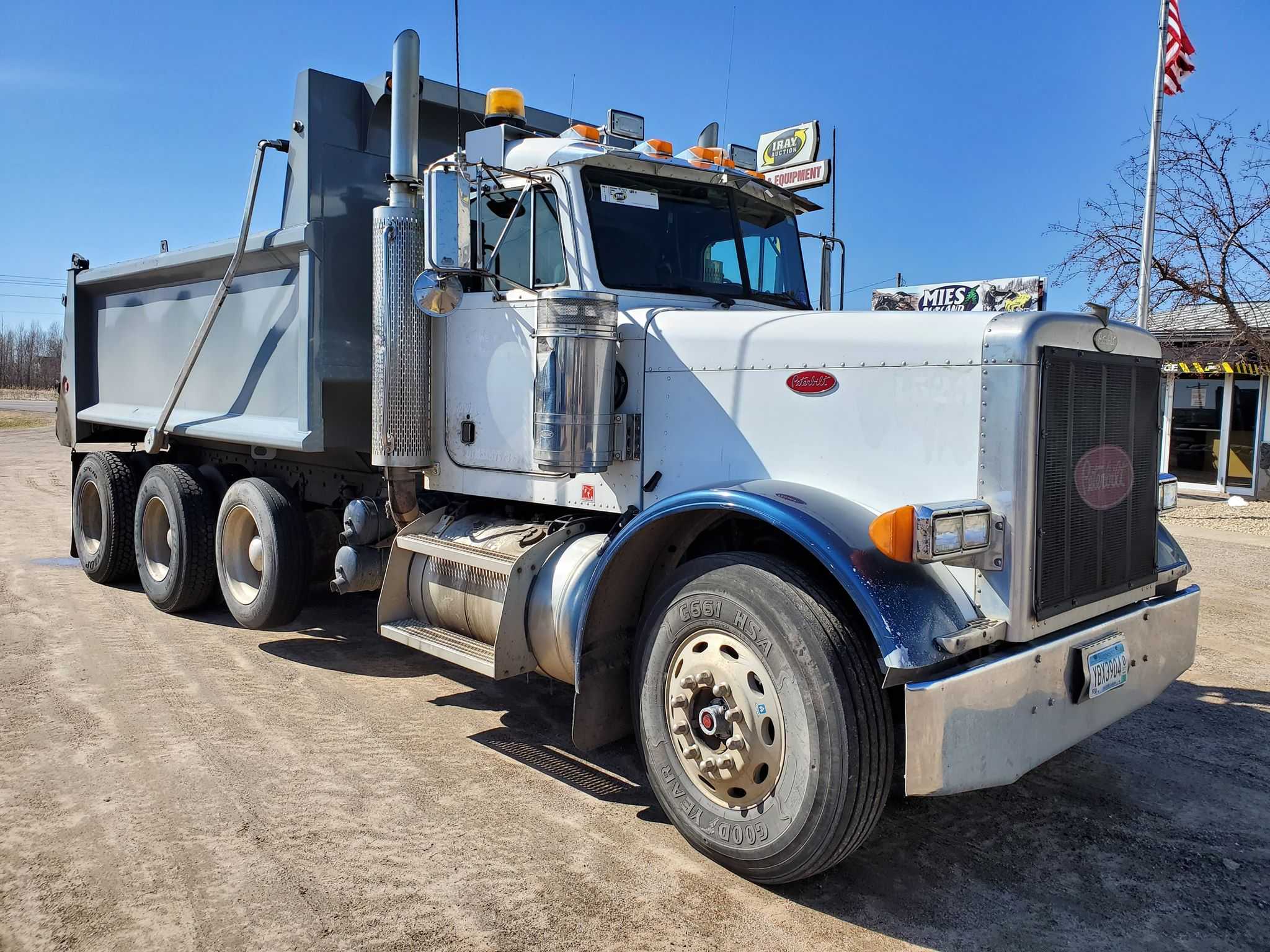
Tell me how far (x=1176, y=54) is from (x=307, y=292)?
13.4 metres

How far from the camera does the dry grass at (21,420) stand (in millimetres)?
32366

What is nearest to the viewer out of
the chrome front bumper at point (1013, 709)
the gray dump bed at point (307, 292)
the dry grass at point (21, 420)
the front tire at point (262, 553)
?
the chrome front bumper at point (1013, 709)

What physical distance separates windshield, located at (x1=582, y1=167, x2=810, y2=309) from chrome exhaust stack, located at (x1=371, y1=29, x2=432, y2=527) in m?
1.13

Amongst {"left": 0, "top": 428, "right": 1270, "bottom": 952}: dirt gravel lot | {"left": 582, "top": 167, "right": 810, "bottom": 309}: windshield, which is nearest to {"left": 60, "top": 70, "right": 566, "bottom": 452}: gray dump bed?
{"left": 0, "top": 428, "right": 1270, "bottom": 952}: dirt gravel lot

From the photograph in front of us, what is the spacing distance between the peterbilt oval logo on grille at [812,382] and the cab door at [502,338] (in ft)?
4.61

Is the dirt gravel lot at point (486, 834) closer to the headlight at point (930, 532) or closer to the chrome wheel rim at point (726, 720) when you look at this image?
the chrome wheel rim at point (726, 720)

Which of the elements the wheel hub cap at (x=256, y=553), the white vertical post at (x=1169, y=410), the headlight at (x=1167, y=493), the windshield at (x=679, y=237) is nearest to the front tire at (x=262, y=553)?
the wheel hub cap at (x=256, y=553)

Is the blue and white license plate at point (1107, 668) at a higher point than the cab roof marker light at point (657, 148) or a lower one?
lower

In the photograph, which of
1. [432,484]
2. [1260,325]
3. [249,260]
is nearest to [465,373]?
[432,484]

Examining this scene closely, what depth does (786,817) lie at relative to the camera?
323 cm

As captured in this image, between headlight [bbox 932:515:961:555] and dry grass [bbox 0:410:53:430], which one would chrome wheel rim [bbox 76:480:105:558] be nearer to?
headlight [bbox 932:515:961:555]

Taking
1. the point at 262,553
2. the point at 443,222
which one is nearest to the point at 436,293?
the point at 443,222

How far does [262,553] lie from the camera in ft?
20.5

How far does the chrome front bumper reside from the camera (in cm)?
295
